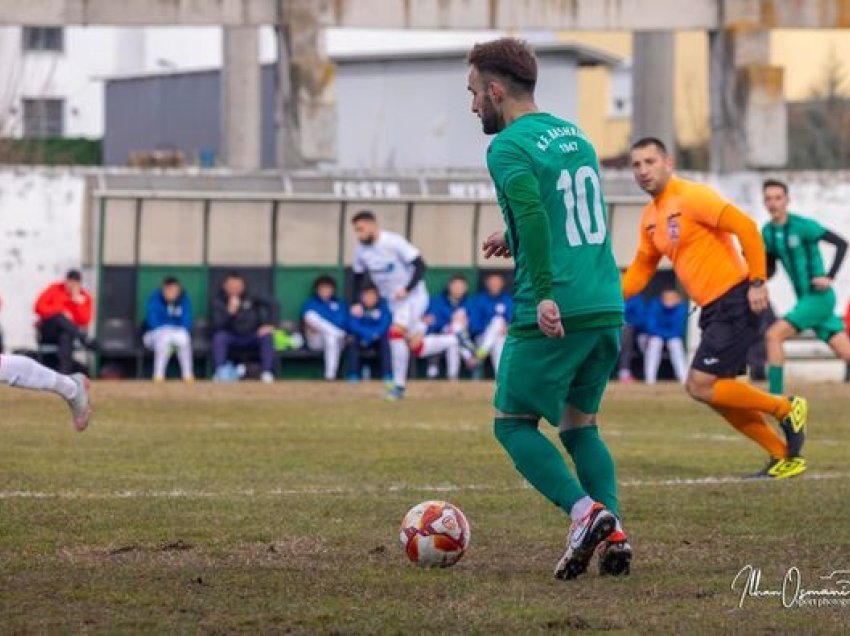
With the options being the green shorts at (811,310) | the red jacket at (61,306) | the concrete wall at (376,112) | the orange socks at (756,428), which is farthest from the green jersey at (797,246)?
the concrete wall at (376,112)

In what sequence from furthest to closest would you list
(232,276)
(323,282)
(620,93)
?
(620,93), (323,282), (232,276)

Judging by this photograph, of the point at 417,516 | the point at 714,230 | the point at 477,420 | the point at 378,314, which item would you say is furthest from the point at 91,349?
the point at 417,516

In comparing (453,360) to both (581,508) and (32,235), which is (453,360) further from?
(581,508)

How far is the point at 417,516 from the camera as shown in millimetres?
8031

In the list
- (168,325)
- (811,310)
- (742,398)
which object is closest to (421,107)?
(168,325)

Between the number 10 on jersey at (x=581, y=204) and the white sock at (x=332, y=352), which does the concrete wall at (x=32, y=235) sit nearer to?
the white sock at (x=332, y=352)

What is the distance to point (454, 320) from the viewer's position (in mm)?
26938

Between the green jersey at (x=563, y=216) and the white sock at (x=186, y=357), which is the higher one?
the green jersey at (x=563, y=216)

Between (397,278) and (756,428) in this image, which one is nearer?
(756,428)

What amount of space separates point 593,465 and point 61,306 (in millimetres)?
17880

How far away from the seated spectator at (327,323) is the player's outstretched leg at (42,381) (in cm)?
1553

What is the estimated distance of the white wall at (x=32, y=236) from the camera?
26.7m

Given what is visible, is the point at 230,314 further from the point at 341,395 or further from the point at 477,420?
the point at 477,420

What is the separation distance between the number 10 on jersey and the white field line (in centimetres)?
343
